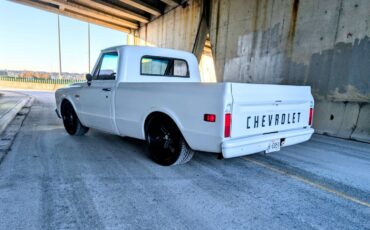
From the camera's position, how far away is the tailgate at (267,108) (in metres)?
2.82

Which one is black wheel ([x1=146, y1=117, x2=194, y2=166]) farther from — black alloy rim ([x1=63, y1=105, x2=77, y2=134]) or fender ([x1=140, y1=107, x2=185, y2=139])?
black alloy rim ([x1=63, y1=105, x2=77, y2=134])

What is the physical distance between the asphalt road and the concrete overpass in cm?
196

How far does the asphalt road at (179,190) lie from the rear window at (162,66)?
5.34 feet

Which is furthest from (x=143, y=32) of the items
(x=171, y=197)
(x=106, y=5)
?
(x=171, y=197)

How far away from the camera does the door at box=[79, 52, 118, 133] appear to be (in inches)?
167

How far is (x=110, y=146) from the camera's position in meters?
4.65

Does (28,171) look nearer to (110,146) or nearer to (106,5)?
(110,146)

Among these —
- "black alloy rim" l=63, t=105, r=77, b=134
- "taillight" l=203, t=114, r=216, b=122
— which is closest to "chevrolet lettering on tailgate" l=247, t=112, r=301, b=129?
"taillight" l=203, t=114, r=216, b=122

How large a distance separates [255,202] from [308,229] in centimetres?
57

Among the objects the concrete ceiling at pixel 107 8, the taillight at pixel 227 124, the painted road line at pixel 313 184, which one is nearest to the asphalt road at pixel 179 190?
the painted road line at pixel 313 184

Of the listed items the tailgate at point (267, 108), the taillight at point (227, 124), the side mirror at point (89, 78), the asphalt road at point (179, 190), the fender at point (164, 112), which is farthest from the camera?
the side mirror at point (89, 78)

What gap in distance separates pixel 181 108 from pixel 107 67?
2.26m

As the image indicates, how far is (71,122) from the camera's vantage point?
→ 5.51 meters

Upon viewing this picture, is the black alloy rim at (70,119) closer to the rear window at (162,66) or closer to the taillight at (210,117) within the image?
the rear window at (162,66)
